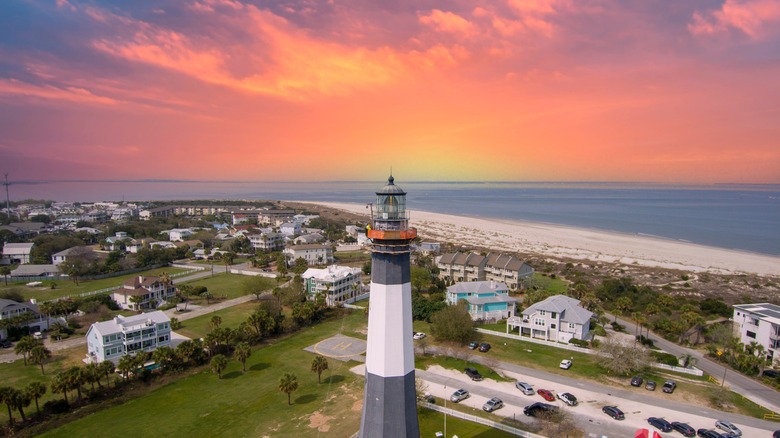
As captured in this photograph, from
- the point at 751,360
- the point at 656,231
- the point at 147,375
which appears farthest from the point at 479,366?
the point at 656,231

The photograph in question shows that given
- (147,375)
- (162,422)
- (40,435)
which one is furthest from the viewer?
(147,375)

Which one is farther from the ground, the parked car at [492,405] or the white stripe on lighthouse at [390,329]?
the white stripe on lighthouse at [390,329]

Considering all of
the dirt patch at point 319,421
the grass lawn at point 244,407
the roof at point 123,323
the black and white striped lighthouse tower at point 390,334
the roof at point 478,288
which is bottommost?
the grass lawn at point 244,407

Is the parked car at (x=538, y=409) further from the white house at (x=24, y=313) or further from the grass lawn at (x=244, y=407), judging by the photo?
the white house at (x=24, y=313)

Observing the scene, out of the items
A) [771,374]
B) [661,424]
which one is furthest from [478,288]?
[771,374]

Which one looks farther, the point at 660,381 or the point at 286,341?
the point at 286,341

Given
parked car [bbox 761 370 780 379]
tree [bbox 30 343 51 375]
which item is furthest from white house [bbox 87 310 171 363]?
parked car [bbox 761 370 780 379]

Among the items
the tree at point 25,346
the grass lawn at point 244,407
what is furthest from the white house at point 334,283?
the tree at point 25,346

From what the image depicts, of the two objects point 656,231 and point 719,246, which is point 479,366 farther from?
point 656,231
